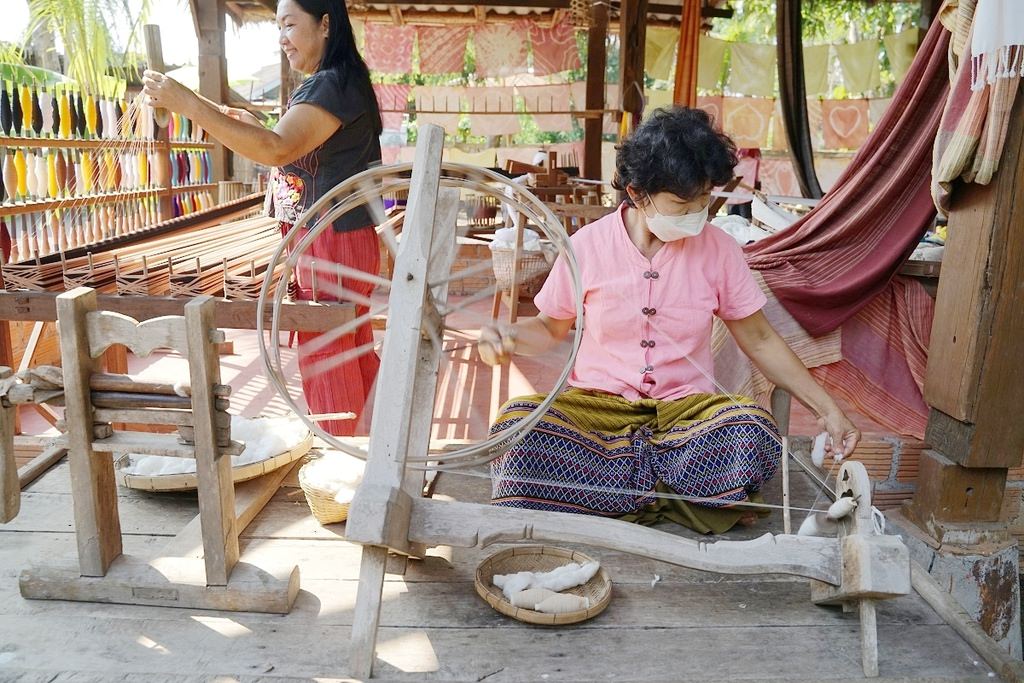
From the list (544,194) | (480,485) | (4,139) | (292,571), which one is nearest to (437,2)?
(544,194)

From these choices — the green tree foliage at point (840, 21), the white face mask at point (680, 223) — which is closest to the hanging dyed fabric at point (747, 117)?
the green tree foliage at point (840, 21)

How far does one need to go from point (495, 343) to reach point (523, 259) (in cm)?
209

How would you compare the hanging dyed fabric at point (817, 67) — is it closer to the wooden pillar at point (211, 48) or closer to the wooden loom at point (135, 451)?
the wooden pillar at point (211, 48)

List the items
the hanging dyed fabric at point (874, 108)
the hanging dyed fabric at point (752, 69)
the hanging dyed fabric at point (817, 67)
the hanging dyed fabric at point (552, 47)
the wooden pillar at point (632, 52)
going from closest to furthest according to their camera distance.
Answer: the wooden pillar at point (632, 52), the hanging dyed fabric at point (552, 47), the hanging dyed fabric at point (752, 69), the hanging dyed fabric at point (874, 108), the hanging dyed fabric at point (817, 67)

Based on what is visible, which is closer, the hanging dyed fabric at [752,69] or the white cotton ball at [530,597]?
the white cotton ball at [530,597]

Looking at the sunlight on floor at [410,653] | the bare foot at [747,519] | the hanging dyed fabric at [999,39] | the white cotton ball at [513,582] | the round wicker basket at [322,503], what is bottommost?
the bare foot at [747,519]

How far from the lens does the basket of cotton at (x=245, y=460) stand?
73.5 inches

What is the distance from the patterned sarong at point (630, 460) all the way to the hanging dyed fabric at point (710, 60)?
744 cm

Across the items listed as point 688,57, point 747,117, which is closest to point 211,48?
point 688,57

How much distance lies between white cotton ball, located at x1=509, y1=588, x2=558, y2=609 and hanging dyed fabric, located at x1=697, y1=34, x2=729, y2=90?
314 inches

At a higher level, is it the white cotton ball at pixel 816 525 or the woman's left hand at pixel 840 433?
the woman's left hand at pixel 840 433

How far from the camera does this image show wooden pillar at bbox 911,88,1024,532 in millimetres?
1966

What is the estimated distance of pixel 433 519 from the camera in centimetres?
140

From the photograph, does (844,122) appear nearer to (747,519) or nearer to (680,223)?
(680,223)
